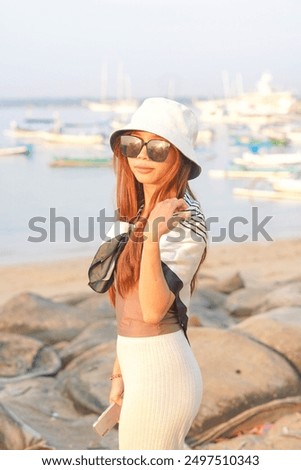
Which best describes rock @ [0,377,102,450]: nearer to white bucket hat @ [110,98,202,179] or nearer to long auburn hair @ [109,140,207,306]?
long auburn hair @ [109,140,207,306]

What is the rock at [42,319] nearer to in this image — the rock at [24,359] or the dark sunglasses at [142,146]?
the rock at [24,359]

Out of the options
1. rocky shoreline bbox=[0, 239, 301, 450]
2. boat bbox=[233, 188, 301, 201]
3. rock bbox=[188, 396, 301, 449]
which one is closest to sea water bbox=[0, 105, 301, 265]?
boat bbox=[233, 188, 301, 201]

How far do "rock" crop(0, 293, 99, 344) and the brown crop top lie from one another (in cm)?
346

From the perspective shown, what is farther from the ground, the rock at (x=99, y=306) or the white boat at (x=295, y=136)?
the white boat at (x=295, y=136)

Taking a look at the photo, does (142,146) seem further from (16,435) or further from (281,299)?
(281,299)

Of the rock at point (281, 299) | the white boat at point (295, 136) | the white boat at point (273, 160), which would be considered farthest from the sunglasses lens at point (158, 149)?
the white boat at point (295, 136)

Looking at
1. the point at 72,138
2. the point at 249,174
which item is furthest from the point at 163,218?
the point at 72,138

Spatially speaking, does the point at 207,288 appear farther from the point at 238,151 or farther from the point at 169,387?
the point at 238,151

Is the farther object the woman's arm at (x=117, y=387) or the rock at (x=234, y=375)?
the rock at (x=234, y=375)

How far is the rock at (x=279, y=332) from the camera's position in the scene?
437 centimetres

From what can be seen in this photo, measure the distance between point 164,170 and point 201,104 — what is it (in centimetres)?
8358

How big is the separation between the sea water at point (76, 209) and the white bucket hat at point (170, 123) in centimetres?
520

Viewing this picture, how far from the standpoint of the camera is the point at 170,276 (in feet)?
6.34
